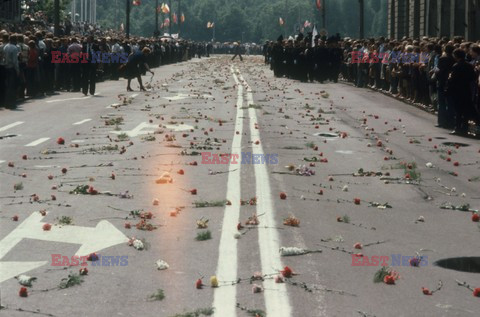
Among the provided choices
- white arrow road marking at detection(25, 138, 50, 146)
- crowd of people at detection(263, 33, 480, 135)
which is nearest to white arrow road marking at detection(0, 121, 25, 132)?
white arrow road marking at detection(25, 138, 50, 146)

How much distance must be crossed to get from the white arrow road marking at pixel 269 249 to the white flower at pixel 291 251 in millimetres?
56


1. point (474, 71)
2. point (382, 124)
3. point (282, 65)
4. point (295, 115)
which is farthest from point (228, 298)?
point (282, 65)

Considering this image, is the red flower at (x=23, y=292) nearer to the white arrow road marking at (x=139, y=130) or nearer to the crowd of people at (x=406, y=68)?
the white arrow road marking at (x=139, y=130)

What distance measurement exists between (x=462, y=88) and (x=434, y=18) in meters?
38.9

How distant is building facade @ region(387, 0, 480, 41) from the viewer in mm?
51812

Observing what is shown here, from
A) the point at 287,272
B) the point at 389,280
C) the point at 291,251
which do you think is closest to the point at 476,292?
the point at 389,280

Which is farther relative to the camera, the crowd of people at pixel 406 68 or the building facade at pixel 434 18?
the building facade at pixel 434 18

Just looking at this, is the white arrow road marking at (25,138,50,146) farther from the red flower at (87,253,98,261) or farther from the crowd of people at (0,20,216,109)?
the red flower at (87,253,98,261)

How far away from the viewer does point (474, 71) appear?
24.0 meters

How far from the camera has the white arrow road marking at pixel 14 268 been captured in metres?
8.77

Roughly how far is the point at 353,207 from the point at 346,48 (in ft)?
136

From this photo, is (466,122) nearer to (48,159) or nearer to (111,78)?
(48,159)

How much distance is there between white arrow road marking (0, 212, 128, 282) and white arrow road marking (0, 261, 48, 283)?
392mm

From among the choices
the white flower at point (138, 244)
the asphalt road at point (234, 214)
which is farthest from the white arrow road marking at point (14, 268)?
the white flower at point (138, 244)
